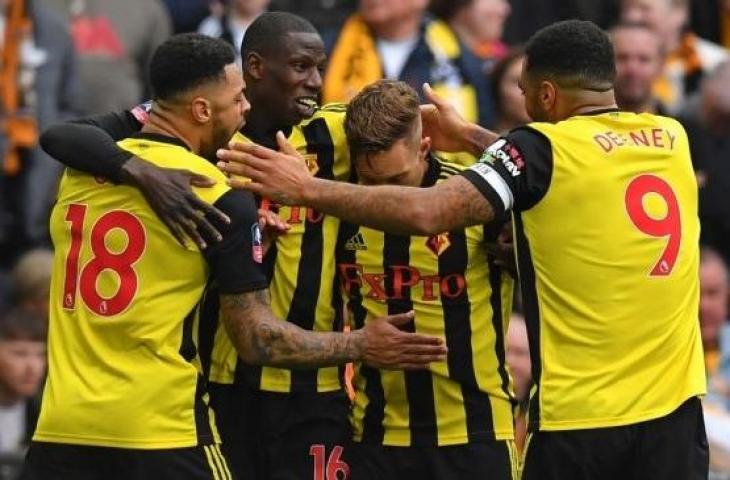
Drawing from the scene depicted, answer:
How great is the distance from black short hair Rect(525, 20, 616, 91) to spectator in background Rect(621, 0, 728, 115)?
5.65 meters

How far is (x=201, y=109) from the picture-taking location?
25.2 feet

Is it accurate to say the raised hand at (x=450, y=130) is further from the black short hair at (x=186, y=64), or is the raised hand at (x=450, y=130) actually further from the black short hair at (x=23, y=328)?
the black short hair at (x=23, y=328)

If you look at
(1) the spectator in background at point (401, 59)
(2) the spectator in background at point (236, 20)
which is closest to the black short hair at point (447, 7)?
(1) the spectator in background at point (401, 59)

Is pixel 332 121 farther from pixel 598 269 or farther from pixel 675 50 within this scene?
pixel 675 50

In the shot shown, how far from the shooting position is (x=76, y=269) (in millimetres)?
7629

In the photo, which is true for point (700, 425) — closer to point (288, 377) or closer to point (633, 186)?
point (633, 186)

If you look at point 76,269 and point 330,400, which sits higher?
point 76,269

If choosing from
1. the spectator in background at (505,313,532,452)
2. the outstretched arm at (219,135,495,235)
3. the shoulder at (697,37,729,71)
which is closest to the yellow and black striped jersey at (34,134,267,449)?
the outstretched arm at (219,135,495,235)

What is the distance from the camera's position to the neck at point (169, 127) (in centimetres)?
774

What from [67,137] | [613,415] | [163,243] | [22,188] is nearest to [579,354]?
[613,415]

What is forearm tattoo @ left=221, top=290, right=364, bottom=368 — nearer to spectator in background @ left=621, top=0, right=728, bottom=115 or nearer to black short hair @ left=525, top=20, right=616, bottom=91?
black short hair @ left=525, top=20, right=616, bottom=91

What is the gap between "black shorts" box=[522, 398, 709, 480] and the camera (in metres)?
7.66

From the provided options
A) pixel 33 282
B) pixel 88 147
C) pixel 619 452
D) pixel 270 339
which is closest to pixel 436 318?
pixel 270 339

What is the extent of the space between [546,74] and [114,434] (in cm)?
209
